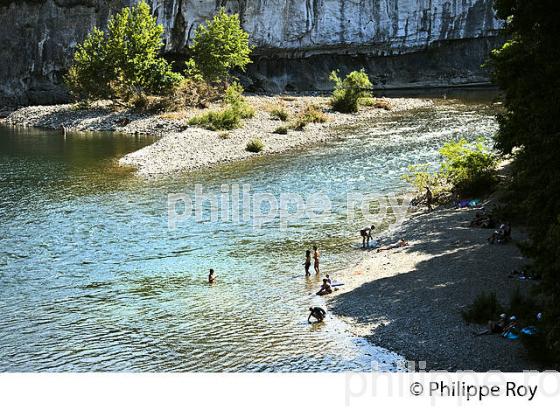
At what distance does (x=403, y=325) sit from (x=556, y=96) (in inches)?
291

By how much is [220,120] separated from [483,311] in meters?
46.1

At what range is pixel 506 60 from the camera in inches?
867

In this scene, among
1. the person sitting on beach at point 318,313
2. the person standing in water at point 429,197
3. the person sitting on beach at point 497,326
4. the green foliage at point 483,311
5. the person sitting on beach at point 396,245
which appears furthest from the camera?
the person standing in water at point 429,197

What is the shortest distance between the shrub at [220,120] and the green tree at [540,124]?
42429mm

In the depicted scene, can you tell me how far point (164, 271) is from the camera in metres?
26.4

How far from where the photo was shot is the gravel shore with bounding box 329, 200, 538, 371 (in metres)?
17.6

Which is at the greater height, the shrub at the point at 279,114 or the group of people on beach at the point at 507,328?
the shrub at the point at 279,114

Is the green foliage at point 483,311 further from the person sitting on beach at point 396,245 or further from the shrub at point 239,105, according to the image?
the shrub at point 239,105

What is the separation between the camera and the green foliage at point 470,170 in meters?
33.2

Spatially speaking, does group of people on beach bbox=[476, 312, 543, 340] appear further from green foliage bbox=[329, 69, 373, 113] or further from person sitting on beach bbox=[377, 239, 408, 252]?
green foliage bbox=[329, 69, 373, 113]

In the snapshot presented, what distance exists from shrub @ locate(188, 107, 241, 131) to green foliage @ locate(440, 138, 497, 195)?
30.6m

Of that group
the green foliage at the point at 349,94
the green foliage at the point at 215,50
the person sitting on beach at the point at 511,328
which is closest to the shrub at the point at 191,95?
the green foliage at the point at 215,50

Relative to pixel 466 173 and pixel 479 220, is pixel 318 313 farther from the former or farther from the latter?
pixel 466 173

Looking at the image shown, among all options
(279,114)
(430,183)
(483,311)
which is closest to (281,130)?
(279,114)
